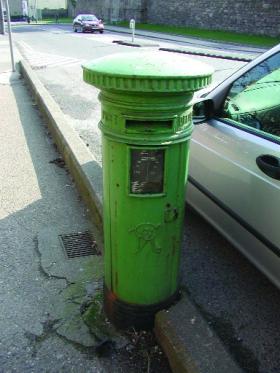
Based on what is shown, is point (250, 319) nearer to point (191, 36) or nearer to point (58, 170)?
point (58, 170)

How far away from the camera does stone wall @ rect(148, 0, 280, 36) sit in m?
27.9

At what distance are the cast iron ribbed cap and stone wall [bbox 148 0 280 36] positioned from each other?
93.3 ft

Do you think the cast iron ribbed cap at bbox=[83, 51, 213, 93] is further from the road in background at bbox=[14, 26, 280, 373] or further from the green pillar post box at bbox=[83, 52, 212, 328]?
the road in background at bbox=[14, 26, 280, 373]

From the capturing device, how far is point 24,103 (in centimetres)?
832

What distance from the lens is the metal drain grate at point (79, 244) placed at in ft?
10.9

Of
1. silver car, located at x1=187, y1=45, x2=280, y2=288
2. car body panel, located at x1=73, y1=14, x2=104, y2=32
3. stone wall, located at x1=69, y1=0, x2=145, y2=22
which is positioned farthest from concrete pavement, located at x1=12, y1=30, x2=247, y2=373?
stone wall, located at x1=69, y1=0, x2=145, y2=22

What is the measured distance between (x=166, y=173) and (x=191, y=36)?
2831 centimetres

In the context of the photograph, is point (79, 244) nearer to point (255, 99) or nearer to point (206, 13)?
point (255, 99)

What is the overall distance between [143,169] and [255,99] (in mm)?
1502

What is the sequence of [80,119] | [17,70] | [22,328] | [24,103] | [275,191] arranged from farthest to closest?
[17,70] < [24,103] < [80,119] < [22,328] < [275,191]

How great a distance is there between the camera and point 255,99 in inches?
121

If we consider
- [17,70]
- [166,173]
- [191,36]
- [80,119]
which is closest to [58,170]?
[80,119]

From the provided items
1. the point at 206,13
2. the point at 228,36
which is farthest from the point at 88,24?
the point at 228,36

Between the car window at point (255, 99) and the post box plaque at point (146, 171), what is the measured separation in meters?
1.10
